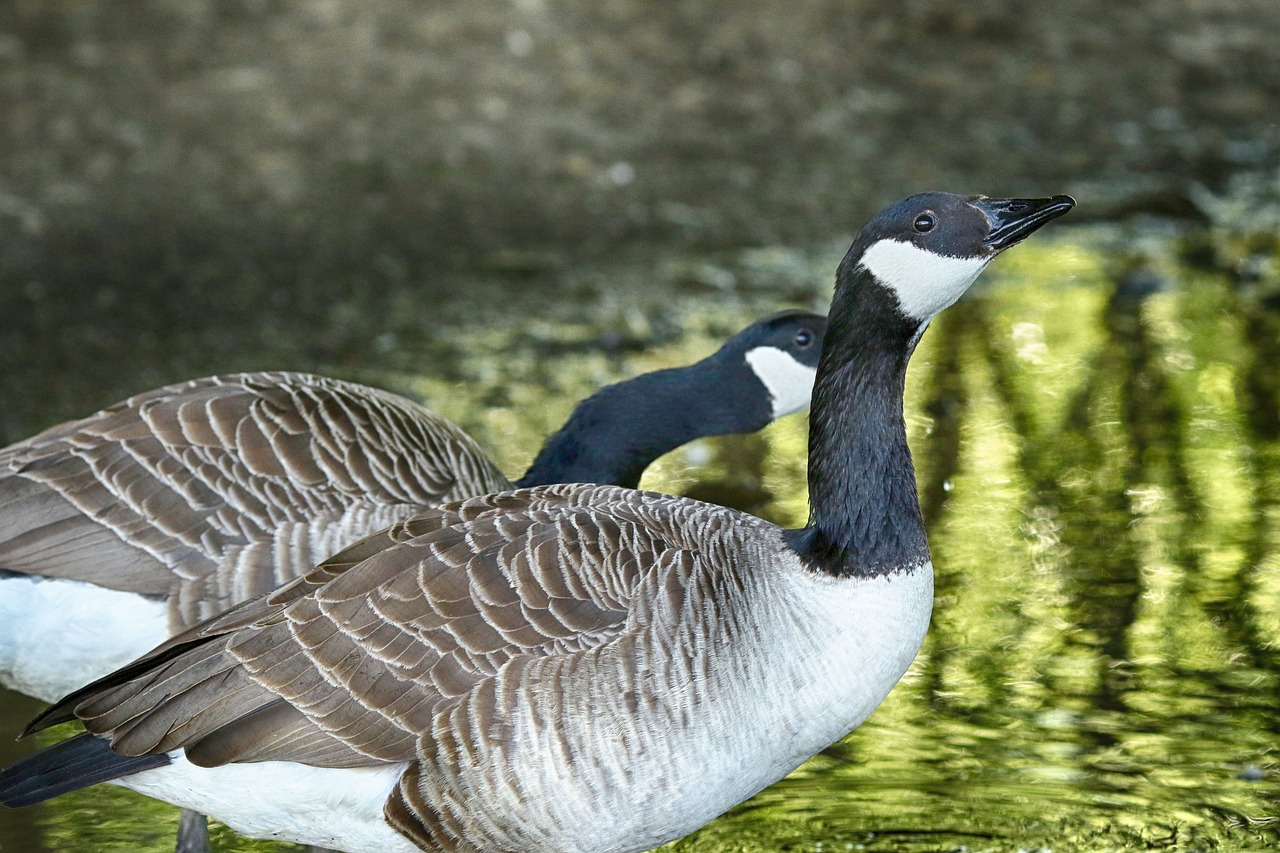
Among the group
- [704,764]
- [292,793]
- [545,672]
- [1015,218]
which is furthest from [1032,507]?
[292,793]

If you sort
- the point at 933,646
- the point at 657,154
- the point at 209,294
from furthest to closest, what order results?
the point at 657,154 → the point at 209,294 → the point at 933,646

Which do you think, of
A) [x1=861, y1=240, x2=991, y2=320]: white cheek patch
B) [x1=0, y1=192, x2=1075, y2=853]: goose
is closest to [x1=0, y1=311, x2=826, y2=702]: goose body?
[x1=0, y1=192, x2=1075, y2=853]: goose

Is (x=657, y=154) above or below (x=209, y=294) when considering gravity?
above

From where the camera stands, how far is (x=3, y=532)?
4715 millimetres

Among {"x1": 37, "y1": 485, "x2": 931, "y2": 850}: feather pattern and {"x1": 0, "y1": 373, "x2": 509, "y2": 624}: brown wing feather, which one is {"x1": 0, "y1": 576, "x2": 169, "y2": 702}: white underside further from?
{"x1": 37, "y1": 485, "x2": 931, "y2": 850}: feather pattern

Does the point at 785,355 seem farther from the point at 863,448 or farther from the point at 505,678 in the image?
the point at 505,678

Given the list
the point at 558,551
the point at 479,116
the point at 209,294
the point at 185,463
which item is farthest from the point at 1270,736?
the point at 479,116

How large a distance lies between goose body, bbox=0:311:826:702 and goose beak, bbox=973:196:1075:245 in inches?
76.6

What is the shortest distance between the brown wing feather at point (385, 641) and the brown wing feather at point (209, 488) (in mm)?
749

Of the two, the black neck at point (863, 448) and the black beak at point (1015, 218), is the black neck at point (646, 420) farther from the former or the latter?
the black beak at point (1015, 218)

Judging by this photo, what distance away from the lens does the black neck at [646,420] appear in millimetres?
5516

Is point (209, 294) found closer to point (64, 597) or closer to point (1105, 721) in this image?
point (64, 597)

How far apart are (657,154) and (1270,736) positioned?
5932mm

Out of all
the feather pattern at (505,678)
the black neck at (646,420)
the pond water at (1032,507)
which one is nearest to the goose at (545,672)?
the feather pattern at (505,678)
